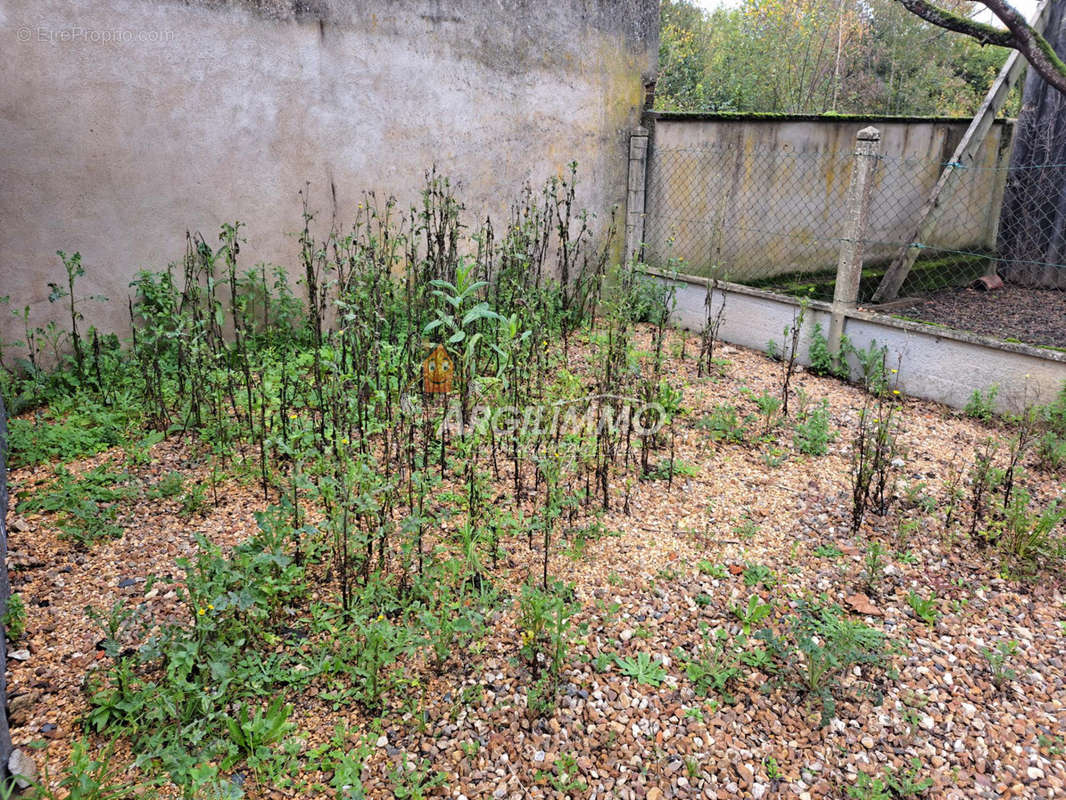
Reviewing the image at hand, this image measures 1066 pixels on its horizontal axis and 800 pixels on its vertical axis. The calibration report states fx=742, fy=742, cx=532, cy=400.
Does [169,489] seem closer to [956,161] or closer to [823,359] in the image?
[823,359]

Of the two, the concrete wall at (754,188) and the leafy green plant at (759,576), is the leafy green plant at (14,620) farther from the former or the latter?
the concrete wall at (754,188)

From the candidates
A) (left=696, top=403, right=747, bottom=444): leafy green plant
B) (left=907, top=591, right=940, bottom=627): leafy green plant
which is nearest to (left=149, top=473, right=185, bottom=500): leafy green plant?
(left=696, top=403, right=747, bottom=444): leafy green plant

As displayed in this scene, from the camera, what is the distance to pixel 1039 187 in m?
7.66

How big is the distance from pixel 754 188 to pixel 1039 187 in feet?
10.5

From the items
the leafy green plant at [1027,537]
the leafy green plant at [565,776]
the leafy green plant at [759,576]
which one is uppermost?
the leafy green plant at [1027,537]

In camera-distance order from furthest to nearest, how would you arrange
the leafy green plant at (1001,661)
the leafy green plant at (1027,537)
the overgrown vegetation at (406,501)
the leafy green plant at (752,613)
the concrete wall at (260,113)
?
the concrete wall at (260,113) < the leafy green plant at (1027,537) < the leafy green plant at (752,613) < the leafy green plant at (1001,661) < the overgrown vegetation at (406,501)

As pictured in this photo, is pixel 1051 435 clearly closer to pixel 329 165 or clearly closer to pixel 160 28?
pixel 329 165

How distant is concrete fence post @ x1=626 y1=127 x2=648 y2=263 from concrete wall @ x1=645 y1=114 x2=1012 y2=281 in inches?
4.0

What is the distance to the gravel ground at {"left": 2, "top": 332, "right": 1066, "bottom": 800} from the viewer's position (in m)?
2.46

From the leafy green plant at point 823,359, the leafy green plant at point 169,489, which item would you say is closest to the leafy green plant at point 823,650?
the leafy green plant at point 169,489

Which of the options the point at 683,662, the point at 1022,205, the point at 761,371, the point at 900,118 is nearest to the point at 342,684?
the point at 683,662

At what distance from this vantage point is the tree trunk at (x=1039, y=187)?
24.2 ft

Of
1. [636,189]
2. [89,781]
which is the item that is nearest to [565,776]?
[89,781]

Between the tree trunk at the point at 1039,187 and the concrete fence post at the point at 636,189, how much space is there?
3.71m
